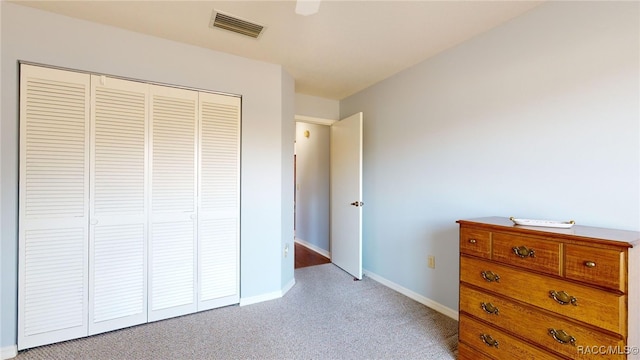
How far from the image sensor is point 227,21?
6.52ft

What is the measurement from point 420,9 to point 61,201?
2846 millimetres

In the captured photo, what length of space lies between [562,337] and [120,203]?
2.91 m

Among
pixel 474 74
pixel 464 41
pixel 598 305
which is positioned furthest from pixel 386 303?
pixel 464 41

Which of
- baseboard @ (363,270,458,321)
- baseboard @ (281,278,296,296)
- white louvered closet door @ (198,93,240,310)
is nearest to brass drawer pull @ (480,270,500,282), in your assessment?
baseboard @ (363,270,458,321)

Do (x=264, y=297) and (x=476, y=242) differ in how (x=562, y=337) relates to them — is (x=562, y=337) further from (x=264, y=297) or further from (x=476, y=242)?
(x=264, y=297)

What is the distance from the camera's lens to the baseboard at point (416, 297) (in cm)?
236

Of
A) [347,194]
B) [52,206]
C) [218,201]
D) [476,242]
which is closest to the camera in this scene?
[476,242]

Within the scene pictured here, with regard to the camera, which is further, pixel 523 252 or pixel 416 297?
pixel 416 297

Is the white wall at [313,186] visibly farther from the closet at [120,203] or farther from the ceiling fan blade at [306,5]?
the ceiling fan blade at [306,5]

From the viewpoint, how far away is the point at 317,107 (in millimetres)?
3707

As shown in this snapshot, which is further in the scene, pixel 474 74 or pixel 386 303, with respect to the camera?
pixel 386 303

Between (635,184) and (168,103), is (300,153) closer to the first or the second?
(168,103)

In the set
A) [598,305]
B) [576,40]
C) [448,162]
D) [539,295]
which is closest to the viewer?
[598,305]

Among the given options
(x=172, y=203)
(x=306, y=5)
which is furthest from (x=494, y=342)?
(x=172, y=203)
